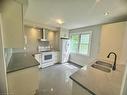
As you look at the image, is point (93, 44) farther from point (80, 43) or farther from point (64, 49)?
point (64, 49)

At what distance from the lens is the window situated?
4123 mm

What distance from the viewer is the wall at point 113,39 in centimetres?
206

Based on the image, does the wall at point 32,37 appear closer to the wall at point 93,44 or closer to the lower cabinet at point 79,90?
the wall at point 93,44

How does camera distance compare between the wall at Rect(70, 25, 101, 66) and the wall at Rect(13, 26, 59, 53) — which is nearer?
the wall at Rect(70, 25, 101, 66)

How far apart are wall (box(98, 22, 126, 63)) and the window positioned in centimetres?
147

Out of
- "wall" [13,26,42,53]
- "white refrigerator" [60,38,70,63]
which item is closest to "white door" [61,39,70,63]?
"white refrigerator" [60,38,70,63]

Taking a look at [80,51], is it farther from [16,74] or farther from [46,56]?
[16,74]

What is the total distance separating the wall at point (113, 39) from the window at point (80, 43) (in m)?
1.47

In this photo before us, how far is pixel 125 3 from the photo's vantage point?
1.56m

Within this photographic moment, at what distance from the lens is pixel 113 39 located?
2244 mm

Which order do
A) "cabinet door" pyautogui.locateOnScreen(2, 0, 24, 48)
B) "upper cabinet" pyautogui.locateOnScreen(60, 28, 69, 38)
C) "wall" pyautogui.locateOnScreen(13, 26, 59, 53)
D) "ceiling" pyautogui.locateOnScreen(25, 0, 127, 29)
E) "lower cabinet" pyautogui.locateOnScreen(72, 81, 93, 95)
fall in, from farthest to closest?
"upper cabinet" pyautogui.locateOnScreen(60, 28, 69, 38) → "wall" pyautogui.locateOnScreen(13, 26, 59, 53) → "ceiling" pyautogui.locateOnScreen(25, 0, 127, 29) → "cabinet door" pyautogui.locateOnScreen(2, 0, 24, 48) → "lower cabinet" pyautogui.locateOnScreen(72, 81, 93, 95)

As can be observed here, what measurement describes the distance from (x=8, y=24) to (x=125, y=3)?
2.35m

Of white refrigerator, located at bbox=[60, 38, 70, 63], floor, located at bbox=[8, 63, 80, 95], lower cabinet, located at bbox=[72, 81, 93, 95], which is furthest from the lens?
white refrigerator, located at bbox=[60, 38, 70, 63]

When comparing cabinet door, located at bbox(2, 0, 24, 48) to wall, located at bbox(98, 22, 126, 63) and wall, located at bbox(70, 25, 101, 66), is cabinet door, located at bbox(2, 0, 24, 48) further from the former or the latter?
wall, located at bbox(70, 25, 101, 66)
